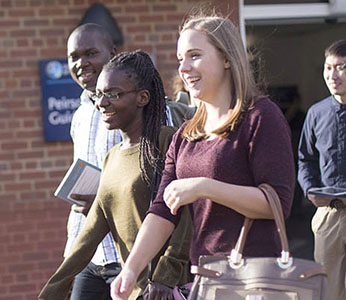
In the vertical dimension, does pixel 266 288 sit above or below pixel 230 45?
below

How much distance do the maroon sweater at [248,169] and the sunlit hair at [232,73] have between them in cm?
4

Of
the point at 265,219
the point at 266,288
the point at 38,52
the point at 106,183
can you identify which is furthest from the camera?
the point at 38,52

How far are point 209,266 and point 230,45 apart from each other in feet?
2.74

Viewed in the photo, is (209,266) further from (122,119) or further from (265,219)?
(122,119)

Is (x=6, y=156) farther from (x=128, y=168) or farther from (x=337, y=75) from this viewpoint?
(x=128, y=168)

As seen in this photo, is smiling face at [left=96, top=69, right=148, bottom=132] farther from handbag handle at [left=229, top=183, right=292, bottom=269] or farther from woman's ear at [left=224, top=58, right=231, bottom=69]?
handbag handle at [left=229, top=183, right=292, bottom=269]

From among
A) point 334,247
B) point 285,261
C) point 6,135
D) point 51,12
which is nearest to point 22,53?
point 51,12

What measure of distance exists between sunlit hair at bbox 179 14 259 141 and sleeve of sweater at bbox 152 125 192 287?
49 cm

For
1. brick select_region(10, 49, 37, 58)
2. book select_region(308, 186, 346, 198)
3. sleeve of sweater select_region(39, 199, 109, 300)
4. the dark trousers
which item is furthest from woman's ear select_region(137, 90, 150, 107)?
brick select_region(10, 49, 37, 58)

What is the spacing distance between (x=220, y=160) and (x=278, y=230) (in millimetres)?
338

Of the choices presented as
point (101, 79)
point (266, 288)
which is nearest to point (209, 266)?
point (266, 288)

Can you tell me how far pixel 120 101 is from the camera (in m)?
3.88

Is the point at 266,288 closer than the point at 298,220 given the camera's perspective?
Yes

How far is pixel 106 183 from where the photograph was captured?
12.6 feet
